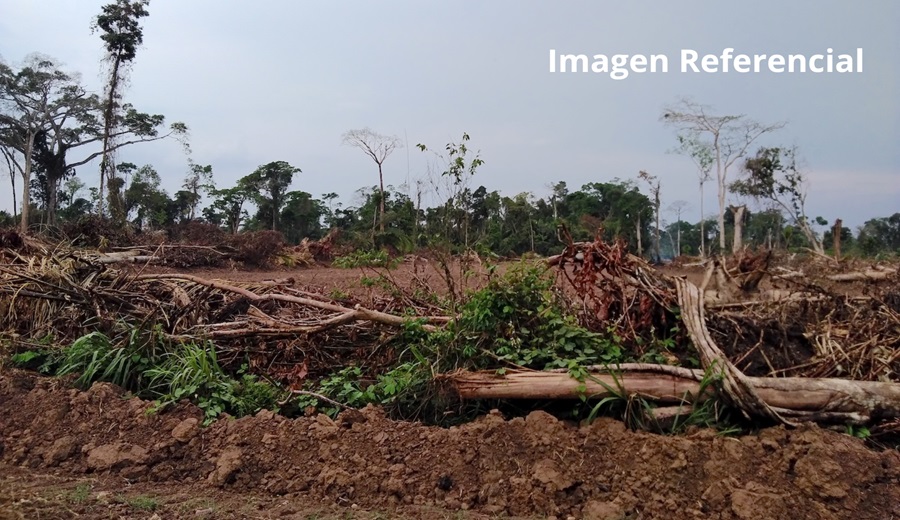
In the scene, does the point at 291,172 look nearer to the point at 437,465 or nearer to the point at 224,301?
the point at 224,301

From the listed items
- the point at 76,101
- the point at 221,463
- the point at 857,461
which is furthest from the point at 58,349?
the point at 76,101

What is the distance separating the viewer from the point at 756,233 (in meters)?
33.0

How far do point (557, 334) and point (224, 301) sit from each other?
10.8ft

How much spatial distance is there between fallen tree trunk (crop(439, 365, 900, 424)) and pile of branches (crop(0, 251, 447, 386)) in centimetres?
120

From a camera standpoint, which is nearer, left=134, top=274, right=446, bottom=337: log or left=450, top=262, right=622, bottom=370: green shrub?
left=450, top=262, right=622, bottom=370: green shrub

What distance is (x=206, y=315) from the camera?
595cm

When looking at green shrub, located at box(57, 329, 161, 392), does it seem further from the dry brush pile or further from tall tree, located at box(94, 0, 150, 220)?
tall tree, located at box(94, 0, 150, 220)

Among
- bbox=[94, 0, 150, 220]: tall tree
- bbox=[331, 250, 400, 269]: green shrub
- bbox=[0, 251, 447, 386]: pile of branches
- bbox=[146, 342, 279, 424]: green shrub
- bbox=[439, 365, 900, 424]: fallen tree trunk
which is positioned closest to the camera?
bbox=[439, 365, 900, 424]: fallen tree trunk

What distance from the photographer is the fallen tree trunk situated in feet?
12.3

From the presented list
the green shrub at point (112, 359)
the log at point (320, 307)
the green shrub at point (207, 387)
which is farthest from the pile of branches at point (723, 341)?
the green shrub at point (112, 359)

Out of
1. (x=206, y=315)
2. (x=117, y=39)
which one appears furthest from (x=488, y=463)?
(x=117, y=39)

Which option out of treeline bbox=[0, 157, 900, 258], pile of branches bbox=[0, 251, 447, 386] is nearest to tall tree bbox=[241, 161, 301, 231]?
treeline bbox=[0, 157, 900, 258]

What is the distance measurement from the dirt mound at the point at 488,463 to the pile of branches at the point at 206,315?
1045 millimetres

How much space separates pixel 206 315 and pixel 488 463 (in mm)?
3434
